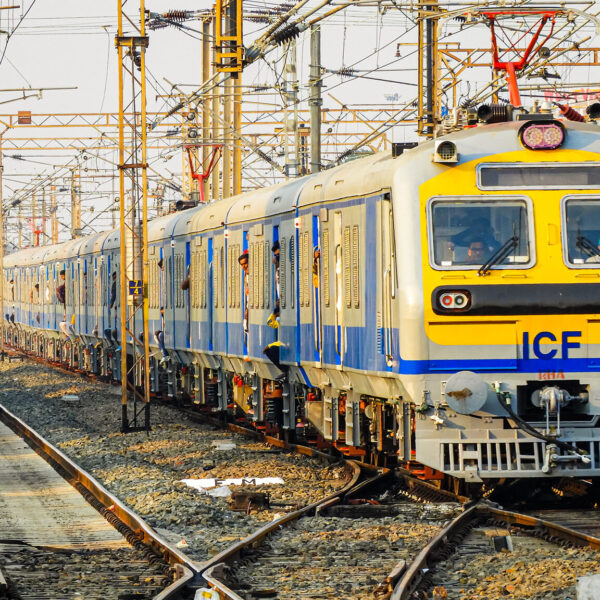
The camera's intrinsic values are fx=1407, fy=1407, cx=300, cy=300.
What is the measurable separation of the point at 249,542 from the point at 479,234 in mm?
3289

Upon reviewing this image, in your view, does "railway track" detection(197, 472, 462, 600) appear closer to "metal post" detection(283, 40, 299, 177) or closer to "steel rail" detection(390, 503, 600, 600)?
"steel rail" detection(390, 503, 600, 600)

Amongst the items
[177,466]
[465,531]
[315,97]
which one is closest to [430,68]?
[315,97]

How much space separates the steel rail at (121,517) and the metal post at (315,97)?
20.3 ft

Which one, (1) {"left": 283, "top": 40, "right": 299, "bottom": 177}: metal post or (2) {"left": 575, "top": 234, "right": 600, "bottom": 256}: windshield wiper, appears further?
(1) {"left": 283, "top": 40, "right": 299, "bottom": 177}: metal post

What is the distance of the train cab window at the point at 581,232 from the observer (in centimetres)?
1166

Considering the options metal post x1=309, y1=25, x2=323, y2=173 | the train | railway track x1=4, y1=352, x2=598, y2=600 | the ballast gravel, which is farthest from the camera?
metal post x1=309, y1=25, x2=323, y2=173

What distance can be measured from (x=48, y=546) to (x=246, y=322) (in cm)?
829

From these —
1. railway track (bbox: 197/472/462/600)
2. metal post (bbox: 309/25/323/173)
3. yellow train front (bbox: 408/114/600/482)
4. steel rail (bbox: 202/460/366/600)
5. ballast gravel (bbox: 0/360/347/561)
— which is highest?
metal post (bbox: 309/25/323/173)

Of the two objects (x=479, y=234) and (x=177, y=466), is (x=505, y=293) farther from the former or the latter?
(x=177, y=466)

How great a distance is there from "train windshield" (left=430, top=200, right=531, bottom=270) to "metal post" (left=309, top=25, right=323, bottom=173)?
1025 centimetres

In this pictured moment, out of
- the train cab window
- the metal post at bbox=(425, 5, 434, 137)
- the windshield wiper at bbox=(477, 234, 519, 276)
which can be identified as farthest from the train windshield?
the metal post at bbox=(425, 5, 434, 137)

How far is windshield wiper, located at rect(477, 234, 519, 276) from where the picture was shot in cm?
1155

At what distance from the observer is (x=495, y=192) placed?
11695mm

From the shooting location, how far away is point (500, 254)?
1159 centimetres
